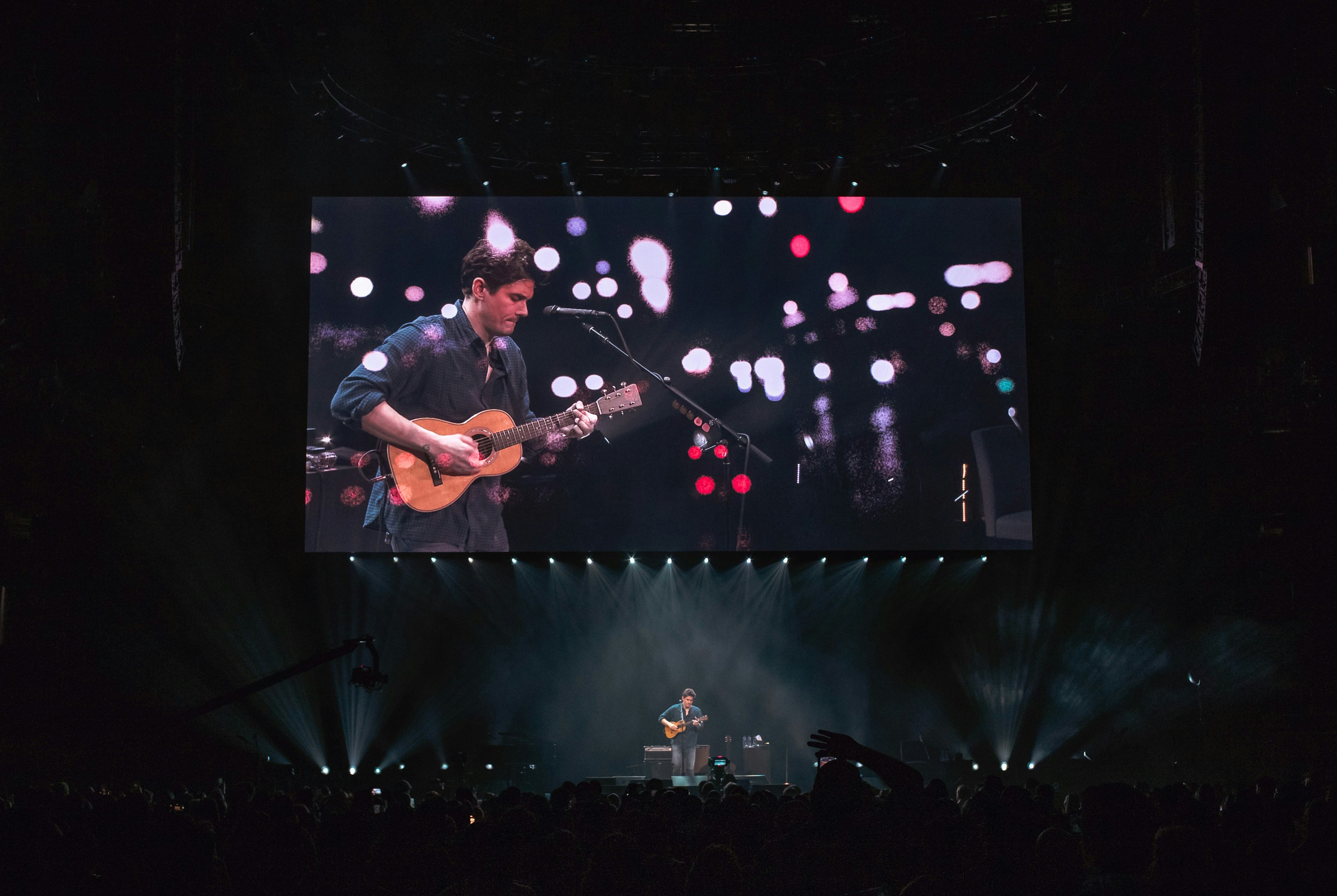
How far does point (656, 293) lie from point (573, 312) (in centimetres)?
89

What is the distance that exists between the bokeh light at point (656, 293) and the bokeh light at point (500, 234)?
145 cm

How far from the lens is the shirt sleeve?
1022 cm

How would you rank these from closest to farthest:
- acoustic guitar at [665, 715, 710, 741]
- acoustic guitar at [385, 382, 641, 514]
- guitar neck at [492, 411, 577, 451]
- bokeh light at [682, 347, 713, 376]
Answer: acoustic guitar at [385, 382, 641, 514] < guitar neck at [492, 411, 577, 451] < bokeh light at [682, 347, 713, 376] < acoustic guitar at [665, 715, 710, 741]

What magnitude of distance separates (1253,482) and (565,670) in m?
7.71

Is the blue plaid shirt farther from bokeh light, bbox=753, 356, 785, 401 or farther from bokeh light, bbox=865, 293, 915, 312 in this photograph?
bokeh light, bbox=865, 293, 915, 312

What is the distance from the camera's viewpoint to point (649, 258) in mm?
10617

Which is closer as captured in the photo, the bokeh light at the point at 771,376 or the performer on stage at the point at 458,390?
the performer on stage at the point at 458,390

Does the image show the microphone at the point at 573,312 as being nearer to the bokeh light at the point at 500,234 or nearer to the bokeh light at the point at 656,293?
the bokeh light at the point at 656,293

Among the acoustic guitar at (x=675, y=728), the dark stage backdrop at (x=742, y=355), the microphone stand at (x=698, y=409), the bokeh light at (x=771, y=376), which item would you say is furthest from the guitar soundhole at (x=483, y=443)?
the acoustic guitar at (x=675, y=728)

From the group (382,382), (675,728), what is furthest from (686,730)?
(382,382)

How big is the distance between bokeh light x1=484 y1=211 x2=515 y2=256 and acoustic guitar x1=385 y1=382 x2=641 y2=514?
5.76ft

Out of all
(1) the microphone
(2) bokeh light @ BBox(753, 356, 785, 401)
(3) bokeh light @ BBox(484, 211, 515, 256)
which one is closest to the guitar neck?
(1) the microphone

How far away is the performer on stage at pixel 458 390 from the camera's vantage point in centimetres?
1009

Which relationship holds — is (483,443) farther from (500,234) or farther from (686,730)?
(686,730)
